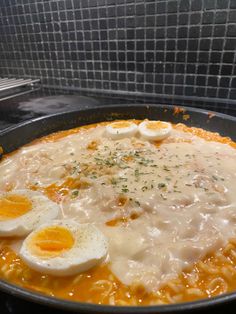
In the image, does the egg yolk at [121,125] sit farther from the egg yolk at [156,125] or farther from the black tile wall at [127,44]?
the black tile wall at [127,44]

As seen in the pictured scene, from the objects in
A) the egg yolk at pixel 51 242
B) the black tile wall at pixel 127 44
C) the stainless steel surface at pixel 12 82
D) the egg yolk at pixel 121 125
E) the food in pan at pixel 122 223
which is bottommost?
the food in pan at pixel 122 223

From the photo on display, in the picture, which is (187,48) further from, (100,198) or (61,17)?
(100,198)

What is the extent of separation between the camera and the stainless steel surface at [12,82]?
344 cm

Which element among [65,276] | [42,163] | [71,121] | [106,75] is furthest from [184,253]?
[106,75]

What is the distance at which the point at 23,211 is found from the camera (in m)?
1.40

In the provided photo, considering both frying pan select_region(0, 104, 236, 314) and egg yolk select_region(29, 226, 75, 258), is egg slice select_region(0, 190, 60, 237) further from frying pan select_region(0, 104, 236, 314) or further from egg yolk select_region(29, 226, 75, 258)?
frying pan select_region(0, 104, 236, 314)

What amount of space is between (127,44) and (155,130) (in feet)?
4.04

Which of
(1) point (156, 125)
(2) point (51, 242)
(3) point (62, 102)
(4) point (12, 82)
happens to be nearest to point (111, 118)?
(1) point (156, 125)

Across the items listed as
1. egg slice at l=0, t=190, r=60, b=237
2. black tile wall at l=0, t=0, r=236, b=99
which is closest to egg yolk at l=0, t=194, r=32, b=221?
egg slice at l=0, t=190, r=60, b=237

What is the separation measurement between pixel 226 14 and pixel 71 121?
164 cm

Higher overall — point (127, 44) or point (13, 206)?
point (127, 44)

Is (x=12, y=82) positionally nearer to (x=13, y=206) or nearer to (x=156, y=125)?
(x=156, y=125)

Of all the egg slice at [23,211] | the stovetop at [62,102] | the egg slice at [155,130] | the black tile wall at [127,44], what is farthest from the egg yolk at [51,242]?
the black tile wall at [127,44]

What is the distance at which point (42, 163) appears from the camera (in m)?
1.97
